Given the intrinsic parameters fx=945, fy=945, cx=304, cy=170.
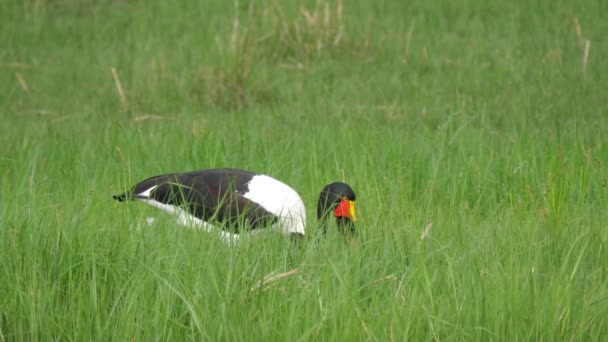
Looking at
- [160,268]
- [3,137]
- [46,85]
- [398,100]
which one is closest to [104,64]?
[46,85]

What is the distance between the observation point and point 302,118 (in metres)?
6.57

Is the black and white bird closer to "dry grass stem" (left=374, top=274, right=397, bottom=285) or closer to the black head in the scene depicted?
the black head

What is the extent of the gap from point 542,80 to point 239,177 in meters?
3.57

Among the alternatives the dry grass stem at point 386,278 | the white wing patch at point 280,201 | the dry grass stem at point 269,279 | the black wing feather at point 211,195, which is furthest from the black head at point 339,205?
the dry grass stem at point 269,279

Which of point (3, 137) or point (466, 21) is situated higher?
point (466, 21)

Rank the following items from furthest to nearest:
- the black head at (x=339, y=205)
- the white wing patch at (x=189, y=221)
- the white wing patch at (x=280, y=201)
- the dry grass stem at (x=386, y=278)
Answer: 1. the white wing patch at (x=280, y=201)
2. the black head at (x=339, y=205)
3. the white wing patch at (x=189, y=221)
4. the dry grass stem at (x=386, y=278)

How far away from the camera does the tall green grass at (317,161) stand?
303cm

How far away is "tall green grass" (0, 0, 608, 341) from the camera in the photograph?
3.03m

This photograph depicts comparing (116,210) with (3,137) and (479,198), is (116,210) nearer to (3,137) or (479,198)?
(479,198)

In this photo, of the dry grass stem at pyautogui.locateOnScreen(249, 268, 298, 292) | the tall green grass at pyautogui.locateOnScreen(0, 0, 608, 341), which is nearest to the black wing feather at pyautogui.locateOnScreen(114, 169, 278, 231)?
the tall green grass at pyautogui.locateOnScreen(0, 0, 608, 341)

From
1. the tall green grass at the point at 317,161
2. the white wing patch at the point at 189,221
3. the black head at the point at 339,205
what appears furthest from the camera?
the black head at the point at 339,205

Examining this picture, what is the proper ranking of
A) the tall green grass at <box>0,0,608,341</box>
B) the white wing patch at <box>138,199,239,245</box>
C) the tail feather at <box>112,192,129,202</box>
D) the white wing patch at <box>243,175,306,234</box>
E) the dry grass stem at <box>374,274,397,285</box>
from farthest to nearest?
the tail feather at <box>112,192,129,202</box>, the white wing patch at <box>243,175,306,234</box>, the white wing patch at <box>138,199,239,245</box>, the dry grass stem at <box>374,274,397,285</box>, the tall green grass at <box>0,0,608,341</box>

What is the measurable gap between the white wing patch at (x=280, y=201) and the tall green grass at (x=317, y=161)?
11.6 inches

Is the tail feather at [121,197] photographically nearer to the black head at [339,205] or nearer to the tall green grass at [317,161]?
the tall green grass at [317,161]
